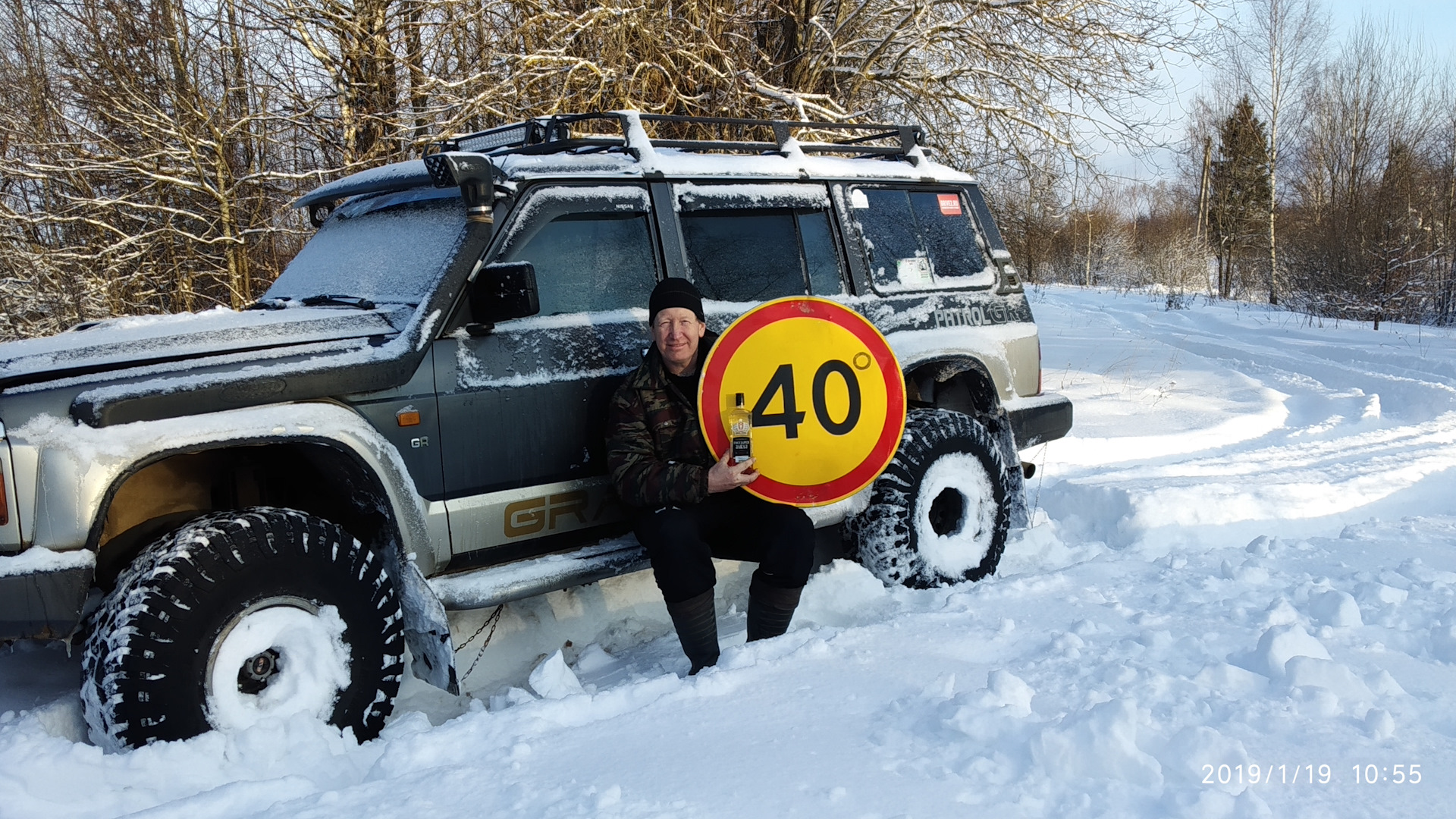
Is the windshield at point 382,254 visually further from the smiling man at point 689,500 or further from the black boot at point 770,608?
the black boot at point 770,608

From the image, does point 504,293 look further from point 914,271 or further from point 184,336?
point 914,271

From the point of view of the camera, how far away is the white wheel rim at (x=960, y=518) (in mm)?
4328

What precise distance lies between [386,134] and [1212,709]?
28.8 ft

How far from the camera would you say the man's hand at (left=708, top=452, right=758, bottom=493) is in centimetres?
347

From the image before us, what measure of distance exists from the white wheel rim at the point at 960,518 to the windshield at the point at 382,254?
2.25 metres

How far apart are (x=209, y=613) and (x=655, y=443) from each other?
1539 millimetres

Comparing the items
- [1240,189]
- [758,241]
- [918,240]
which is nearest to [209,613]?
[758,241]

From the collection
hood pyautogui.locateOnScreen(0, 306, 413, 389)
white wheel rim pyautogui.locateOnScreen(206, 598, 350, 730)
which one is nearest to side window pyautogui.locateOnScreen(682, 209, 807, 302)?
hood pyautogui.locateOnScreen(0, 306, 413, 389)

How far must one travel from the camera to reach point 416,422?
3.25 m

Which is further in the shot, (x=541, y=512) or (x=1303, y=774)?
(x=541, y=512)

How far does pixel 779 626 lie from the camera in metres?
3.66

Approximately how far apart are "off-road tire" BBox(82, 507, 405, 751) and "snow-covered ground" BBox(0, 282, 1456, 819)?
107mm

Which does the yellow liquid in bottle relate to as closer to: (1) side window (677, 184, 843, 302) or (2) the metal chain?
(1) side window (677, 184, 843, 302)

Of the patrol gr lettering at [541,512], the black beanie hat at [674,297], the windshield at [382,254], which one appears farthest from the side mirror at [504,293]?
the patrol gr lettering at [541,512]
